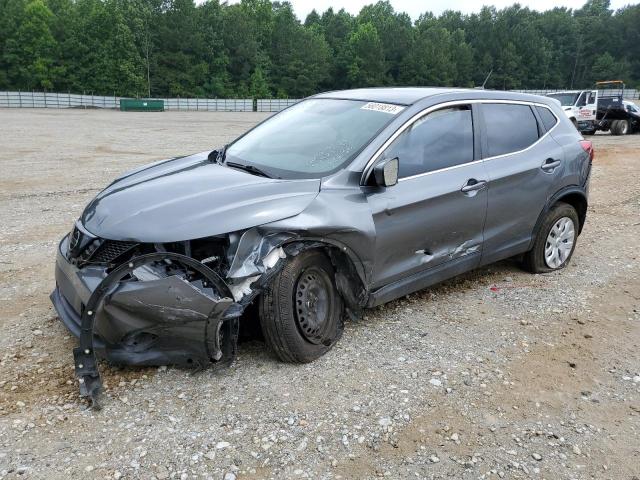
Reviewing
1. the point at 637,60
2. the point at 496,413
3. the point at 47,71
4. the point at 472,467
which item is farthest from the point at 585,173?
the point at 637,60

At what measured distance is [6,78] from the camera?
68438 millimetres

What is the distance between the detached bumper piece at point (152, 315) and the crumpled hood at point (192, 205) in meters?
0.18

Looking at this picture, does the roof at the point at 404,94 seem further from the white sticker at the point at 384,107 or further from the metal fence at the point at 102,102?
the metal fence at the point at 102,102

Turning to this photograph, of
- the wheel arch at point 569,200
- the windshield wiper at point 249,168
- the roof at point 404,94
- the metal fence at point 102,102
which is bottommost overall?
the metal fence at point 102,102

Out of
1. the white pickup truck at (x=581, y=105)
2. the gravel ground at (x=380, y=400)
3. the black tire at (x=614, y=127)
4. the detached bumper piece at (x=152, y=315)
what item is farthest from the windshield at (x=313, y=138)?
the black tire at (x=614, y=127)

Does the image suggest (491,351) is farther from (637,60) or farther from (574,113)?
(637,60)

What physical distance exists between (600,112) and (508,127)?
21146 millimetres

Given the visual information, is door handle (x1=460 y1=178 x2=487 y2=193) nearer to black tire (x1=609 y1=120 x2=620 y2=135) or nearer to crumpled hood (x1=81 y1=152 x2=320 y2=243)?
crumpled hood (x1=81 y1=152 x2=320 y2=243)

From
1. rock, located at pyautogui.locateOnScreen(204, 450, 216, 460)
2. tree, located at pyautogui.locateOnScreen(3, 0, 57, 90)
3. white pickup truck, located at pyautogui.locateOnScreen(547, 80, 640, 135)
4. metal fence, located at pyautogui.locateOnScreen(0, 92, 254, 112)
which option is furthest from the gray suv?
tree, located at pyautogui.locateOnScreen(3, 0, 57, 90)

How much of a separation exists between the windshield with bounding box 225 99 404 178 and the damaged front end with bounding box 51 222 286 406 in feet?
2.57

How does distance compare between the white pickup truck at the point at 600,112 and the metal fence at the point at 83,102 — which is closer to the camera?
the white pickup truck at the point at 600,112

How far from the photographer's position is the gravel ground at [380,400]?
2645 mm

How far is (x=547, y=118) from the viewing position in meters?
5.17

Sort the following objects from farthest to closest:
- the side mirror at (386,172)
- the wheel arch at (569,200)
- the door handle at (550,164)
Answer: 1. the wheel arch at (569,200)
2. the door handle at (550,164)
3. the side mirror at (386,172)
